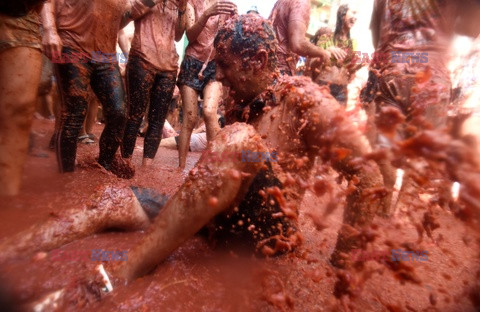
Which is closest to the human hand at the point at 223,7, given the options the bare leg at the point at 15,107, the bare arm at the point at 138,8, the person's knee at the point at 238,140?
the bare arm at the point at 138,8

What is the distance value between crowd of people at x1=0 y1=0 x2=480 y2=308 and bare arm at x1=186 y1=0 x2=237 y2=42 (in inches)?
0.7

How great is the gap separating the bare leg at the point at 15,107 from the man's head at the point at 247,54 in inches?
47.5

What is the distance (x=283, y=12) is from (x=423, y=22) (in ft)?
4.30

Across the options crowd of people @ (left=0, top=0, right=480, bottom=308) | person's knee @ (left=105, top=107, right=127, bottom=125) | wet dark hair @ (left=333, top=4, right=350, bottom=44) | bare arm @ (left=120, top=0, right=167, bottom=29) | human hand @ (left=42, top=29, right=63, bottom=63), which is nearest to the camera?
crowd of people @ (left=0, top=0, right=480, bottom=308)

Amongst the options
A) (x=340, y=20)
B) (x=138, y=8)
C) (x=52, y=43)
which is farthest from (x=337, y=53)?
(x=52, y=43)

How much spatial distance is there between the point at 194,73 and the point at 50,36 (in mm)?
1399

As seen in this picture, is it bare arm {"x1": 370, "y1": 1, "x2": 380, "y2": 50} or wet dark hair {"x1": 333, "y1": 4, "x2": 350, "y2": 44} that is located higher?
wet dark hair {"x1": 333, "y1": 4, "x2": 350, "y2": 44}

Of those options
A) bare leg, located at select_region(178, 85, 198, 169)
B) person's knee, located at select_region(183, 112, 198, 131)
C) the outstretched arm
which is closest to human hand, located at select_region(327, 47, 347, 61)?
bare leg, located at select_region(178, 85, 198, 169)

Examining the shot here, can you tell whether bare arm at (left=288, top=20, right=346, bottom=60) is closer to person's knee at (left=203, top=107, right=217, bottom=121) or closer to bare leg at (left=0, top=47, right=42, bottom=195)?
person's knee at (left=203, top=107, right=217, bottom=121)

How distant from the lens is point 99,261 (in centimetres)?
128

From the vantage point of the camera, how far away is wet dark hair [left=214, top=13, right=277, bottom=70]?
146 cm

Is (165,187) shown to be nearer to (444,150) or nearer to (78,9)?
(78,9)

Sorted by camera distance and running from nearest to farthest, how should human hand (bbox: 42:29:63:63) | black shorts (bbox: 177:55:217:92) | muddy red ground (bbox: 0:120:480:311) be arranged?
1. muddy red ground (bbox: 0:120:480:311)
2. human hand (bbox: 42:29:63:63)
3. black shorts (bbox: 177:55:217:92)

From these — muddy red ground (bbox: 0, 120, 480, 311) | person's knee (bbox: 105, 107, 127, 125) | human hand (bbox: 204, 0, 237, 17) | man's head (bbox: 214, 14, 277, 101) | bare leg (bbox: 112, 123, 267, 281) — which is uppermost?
human hand (bbox: 204, 0, 237, 17)
